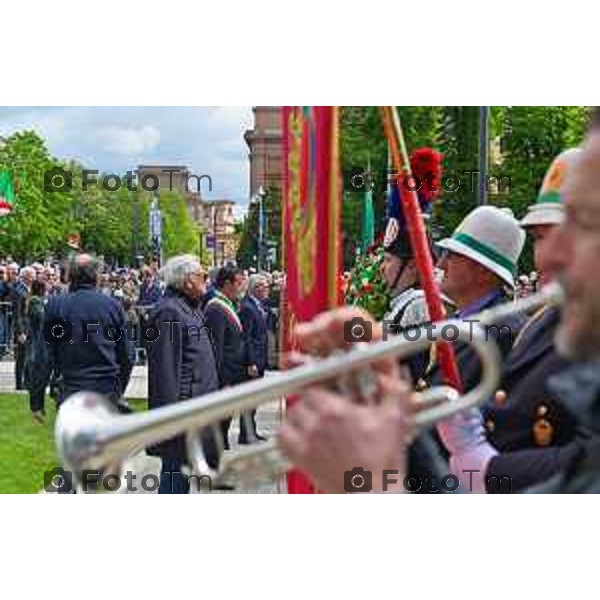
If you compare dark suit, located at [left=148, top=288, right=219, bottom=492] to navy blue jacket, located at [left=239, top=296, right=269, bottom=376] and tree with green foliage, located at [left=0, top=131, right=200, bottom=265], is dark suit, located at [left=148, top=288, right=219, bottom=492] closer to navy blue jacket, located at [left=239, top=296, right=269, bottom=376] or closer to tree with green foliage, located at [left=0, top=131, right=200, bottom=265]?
tree with green foliage, located at [left=0, top=131, right=200, bottom=265]

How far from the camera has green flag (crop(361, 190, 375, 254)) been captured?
7121mm

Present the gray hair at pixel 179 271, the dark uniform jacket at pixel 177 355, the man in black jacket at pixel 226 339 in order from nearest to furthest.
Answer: the dark uniform jacket at pixel 177 355, the gray hair at pixel 179 271, the man in black jacket at pixel 226 339

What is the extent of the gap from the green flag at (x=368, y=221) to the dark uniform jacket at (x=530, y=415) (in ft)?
12.8

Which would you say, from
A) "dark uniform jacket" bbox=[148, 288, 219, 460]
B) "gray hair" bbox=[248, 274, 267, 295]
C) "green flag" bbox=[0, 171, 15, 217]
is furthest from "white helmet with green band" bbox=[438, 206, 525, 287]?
"gray hair" bbox=[248, 274, 267, 295]

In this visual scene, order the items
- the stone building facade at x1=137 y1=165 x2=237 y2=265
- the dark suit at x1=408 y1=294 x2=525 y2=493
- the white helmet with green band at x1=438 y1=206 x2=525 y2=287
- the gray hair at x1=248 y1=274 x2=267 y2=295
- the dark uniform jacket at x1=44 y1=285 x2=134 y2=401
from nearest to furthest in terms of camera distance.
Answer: the dark suit at x1=408 y1=294 x2=525 y2=493 < the white helmet with green band at x1=438 y1=206 x2=525 y2=287 < the stone building facade at x1=137 y1=165 x2=237 y2=265 < the dark uniform jacket at x1=44 y1=285 x2=134 y2=401 < the gray hair at x1=248 y1=274 x2=267 y2=295

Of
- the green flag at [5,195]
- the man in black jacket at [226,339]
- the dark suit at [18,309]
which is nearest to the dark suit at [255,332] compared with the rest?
the man in black jacket at [226,339]

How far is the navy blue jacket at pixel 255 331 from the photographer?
923cm

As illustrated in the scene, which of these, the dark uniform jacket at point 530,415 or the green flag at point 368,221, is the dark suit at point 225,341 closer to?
the green flag at point 368,221

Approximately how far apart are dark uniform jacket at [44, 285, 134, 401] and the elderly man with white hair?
0.66 ft

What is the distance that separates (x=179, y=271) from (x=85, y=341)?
64cm

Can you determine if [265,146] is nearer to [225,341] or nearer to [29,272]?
[225,341]

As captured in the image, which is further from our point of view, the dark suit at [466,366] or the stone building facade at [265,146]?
the stone building facade at [265,146]
